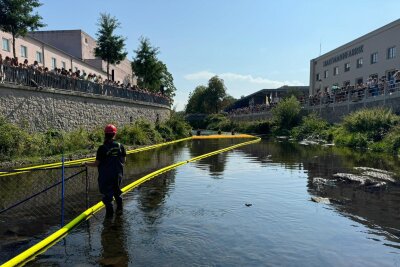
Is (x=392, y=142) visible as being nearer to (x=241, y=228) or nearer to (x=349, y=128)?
(x=349, y=128)

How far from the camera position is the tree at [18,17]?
19.9m

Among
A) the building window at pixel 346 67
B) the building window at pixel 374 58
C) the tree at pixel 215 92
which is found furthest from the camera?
the tree at pixel 215 92

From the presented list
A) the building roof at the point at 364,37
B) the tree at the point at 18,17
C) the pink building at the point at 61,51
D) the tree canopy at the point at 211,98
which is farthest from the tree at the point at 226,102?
the tree at the point at 18,17

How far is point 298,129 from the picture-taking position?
4178 cm

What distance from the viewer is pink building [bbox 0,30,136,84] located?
32.2m

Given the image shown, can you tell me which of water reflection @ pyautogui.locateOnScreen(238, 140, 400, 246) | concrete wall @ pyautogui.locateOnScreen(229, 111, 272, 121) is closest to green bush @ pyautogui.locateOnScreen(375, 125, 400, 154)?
water reflection @ pyautogui.locateOnScreen(238, 140, 400, 246)

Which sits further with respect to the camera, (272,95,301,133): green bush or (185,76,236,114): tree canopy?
(185,76,236,114): tree canopy

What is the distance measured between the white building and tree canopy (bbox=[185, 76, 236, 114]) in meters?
38.5

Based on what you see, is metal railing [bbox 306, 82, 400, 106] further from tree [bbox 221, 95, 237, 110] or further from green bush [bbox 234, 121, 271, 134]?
tree [bbox 221, 95, 237, 110]

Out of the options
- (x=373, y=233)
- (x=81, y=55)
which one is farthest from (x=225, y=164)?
(x=81, y=55)

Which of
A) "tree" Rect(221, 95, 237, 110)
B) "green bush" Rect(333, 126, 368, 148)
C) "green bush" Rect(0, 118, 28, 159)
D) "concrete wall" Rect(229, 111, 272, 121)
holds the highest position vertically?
"tree" Rect(221, 95, 237, 110)

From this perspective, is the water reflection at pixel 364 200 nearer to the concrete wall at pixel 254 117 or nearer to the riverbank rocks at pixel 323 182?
the riverbank rocks at pixel 323 182

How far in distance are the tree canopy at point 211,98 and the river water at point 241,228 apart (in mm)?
85870

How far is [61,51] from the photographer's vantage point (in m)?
39.5
